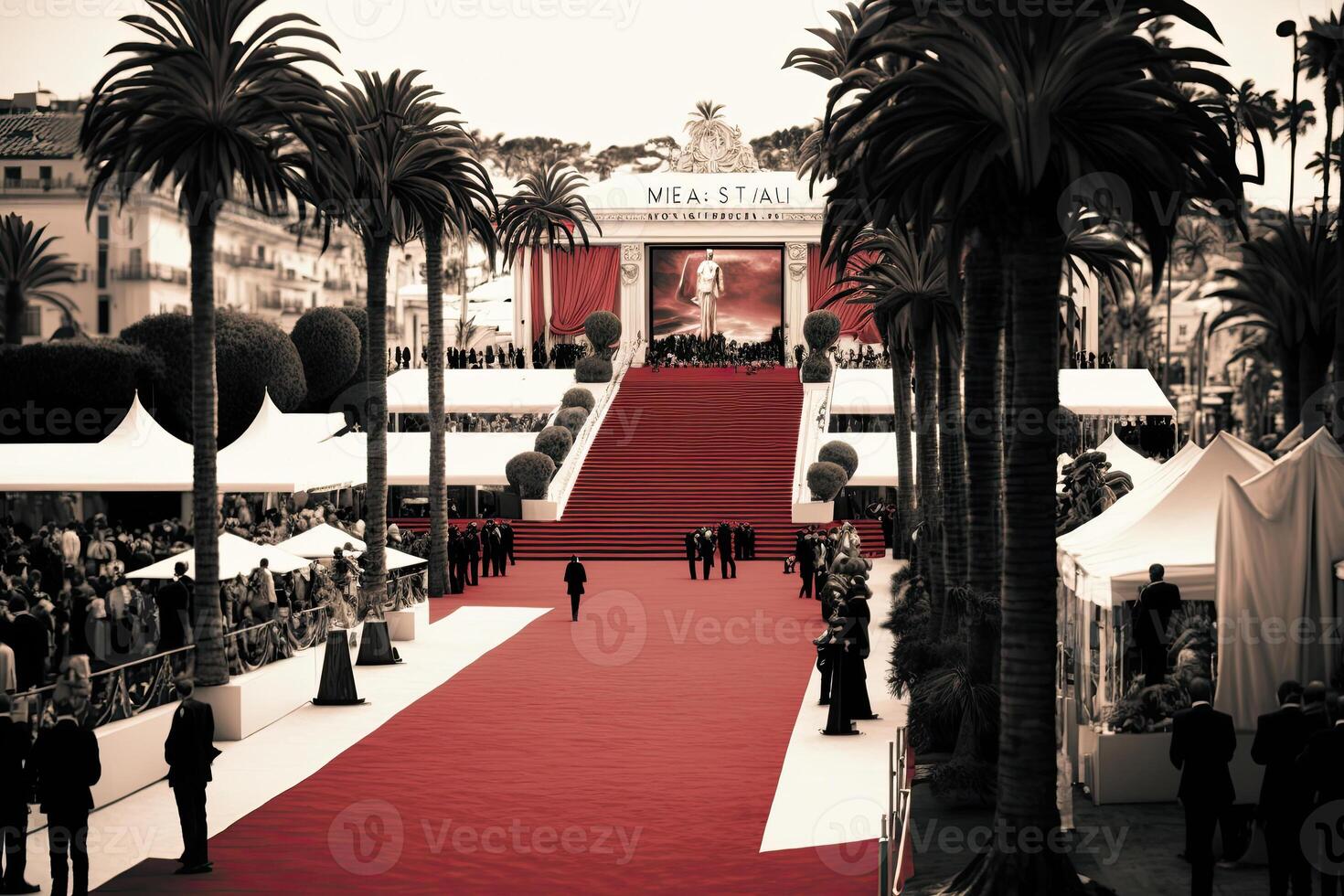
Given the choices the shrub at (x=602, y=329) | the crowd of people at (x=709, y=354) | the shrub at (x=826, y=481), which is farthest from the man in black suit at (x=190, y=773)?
the crowd of people at (x=709, y=354)

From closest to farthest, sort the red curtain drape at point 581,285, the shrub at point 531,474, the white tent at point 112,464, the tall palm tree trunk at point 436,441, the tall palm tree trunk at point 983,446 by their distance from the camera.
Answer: the tall palm tree trunk at point 983,446, the tall palm tree trunk at point 436,441, the white tent at point 112,464, the shrub at point 531,474, the red curtain drape at point 581,285

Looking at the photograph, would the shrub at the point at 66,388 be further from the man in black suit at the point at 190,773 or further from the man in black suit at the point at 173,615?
the man in black suit at the point at 190,773

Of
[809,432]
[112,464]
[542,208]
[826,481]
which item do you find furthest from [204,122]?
[542,208]

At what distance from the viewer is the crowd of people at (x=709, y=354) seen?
57406 mm

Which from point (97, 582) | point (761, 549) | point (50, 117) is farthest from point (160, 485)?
point (50, 117)

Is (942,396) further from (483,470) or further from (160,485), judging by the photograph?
(483,470)

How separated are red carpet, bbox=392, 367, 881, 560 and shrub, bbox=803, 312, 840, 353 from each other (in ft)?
5.11

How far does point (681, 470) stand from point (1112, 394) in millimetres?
→ 14494

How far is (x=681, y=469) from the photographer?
45344 millimetres

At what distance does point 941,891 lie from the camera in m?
10.4

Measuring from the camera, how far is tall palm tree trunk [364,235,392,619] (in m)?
24.8

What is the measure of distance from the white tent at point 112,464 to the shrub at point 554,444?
13.2 meters

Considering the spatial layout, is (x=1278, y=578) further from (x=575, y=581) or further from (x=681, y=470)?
(x=681, y=470)

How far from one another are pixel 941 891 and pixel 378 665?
568 inches
